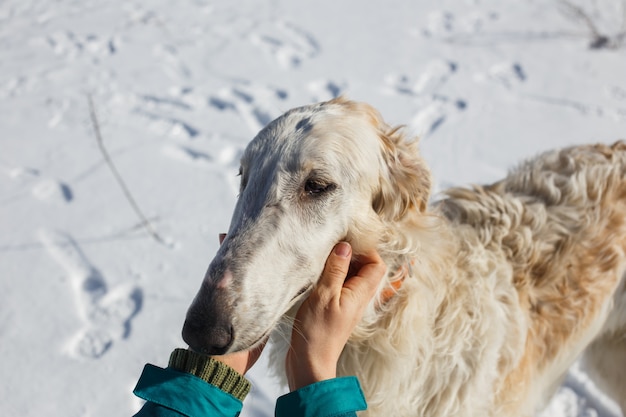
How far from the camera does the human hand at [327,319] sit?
173 cm

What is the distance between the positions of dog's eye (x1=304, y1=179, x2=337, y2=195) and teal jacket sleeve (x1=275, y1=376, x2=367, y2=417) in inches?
24.6

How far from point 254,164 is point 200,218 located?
76.7 inches

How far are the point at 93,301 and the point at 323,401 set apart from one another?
2048 mm

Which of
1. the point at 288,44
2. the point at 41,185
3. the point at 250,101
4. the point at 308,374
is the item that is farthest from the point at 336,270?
the point at 288,44

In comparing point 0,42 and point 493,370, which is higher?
point 493,370

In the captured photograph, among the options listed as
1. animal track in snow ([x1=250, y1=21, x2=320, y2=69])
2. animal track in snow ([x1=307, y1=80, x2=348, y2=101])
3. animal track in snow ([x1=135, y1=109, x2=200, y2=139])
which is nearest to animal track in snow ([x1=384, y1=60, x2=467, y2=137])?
animal track in snow ([x1=307, y1=80, x2=348, y2=101])

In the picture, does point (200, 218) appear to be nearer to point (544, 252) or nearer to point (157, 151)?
point (157, 151)

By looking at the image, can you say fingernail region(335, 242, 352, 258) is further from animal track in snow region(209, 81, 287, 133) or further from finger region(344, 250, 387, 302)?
animal track in snow region(209, 81, 287, 133)

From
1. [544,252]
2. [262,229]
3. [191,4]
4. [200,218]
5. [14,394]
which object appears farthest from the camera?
[191,4]

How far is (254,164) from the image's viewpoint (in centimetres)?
189

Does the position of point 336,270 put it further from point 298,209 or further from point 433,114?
point 433,114

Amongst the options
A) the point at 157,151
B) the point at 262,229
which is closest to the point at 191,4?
the point at 157,151

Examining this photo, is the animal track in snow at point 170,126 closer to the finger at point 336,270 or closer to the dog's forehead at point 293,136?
the dog's forehead at point 293,136

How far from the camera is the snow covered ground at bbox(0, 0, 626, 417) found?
2.97 m
